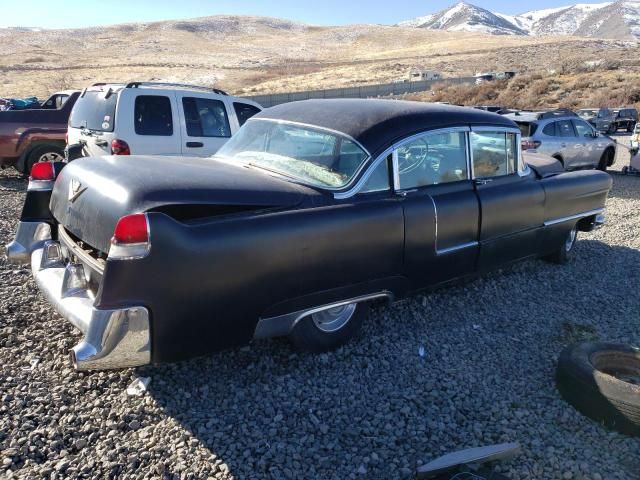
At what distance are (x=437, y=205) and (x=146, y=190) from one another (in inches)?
81.3

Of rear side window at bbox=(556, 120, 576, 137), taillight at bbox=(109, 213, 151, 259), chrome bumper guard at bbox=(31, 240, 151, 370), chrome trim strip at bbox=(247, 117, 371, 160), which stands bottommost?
rear side window at bbox=(556, 120, 576, 137)

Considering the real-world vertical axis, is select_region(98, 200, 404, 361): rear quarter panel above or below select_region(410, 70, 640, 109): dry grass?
above

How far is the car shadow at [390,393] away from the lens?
2.83 metres

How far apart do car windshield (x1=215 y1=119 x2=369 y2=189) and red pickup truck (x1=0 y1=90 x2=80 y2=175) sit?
22.8 ft

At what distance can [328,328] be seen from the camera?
12.3ft

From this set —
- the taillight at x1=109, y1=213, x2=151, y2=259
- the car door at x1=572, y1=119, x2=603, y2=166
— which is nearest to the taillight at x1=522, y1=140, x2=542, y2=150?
the car door at x1=572, y1=119, x2=603, y2=166

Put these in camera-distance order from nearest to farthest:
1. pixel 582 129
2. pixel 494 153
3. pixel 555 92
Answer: pixel 494 153, pixel 582 129, pixel 555 92

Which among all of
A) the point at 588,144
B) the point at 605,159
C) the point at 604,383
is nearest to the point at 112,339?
the point at 604,383

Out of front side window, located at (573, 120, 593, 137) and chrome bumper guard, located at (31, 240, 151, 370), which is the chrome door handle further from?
front side window, located at (573, 120, 593, 137)

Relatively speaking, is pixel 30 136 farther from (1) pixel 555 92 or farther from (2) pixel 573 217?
(1) pixel 555 92

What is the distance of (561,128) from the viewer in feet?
36.8

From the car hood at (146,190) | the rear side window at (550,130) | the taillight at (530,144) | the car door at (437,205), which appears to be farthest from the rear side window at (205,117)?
the rear side window at (550,130)

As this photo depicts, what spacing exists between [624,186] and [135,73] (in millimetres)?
58632

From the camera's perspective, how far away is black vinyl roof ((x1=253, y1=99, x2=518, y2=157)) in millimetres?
3838
